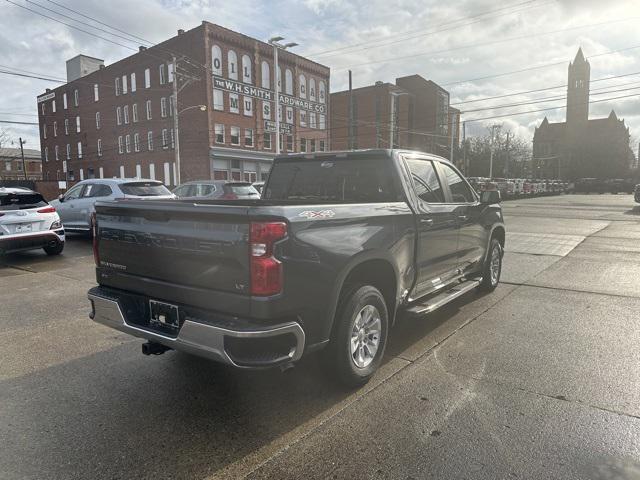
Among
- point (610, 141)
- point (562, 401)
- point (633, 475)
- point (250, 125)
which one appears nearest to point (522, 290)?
point (562, 401)

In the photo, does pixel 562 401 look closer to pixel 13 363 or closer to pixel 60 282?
pixel 13 363

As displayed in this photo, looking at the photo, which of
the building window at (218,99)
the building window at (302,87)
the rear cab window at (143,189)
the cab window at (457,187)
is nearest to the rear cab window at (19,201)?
the rear cab window at (143,189)

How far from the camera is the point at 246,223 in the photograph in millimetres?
2867

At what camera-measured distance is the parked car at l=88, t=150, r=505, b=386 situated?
2.90 meters

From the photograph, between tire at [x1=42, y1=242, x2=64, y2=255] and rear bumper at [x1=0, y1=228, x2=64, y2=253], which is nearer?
rear bumper at [x1=0, y1=228, x2=64, y2=253]

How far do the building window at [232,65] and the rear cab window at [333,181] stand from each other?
3789cm

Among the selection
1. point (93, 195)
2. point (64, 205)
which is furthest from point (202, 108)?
point (93, 195)

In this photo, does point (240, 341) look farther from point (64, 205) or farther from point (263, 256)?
point (64, 205)

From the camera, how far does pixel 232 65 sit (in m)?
40.1

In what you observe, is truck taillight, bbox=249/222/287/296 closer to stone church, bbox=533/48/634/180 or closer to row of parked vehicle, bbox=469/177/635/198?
row of parked vehicle, bbox=469/177/635/198

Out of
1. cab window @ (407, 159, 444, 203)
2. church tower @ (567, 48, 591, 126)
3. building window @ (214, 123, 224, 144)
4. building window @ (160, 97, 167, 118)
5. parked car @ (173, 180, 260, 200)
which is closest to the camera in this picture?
cab window @ (407, 159, 444, 203)

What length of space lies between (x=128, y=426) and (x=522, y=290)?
232 inches

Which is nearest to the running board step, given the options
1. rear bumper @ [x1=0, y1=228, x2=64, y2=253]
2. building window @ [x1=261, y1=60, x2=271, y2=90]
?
rear bumper @ [x1=0, y1=228, x2=64, y2=253]

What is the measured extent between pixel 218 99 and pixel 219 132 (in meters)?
2.73
